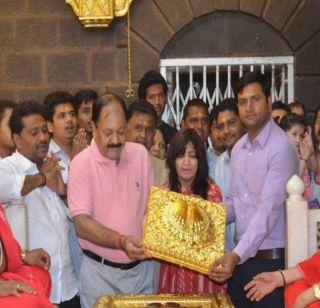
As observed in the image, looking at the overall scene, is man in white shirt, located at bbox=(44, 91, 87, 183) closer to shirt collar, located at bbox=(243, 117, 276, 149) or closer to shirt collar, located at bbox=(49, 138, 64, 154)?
shirt collar, located at bbox=(49, 138, 64, 154)

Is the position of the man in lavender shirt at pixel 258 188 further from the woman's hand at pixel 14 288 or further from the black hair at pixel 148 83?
the black hair at pixel 148 83

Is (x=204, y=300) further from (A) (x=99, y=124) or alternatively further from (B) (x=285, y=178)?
(A) (x=99, y=124)

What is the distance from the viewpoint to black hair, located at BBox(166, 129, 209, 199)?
376 centimetres

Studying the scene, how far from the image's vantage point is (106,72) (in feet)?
21.1

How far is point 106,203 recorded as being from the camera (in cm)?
357

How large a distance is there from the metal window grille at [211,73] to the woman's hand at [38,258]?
3.25 metres

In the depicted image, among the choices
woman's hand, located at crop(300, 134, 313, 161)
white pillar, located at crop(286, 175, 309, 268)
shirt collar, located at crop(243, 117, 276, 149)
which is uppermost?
shirt collar, located at crop(243, 117, 276, 149)

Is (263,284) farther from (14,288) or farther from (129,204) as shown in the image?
(14,288)

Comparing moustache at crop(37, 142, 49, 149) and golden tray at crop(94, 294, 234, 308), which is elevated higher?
moustache at crop(37, 142, 49, 149)

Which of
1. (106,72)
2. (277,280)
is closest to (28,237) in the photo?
(277,280)

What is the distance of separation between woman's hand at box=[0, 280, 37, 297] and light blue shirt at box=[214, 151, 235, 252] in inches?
51.4

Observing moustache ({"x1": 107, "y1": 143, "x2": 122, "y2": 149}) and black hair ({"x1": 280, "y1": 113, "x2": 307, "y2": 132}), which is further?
black hair ({"x1": 280, "y1": 113, "x2": 307, "y2": 132})

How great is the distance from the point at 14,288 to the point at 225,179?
1578 millimetres

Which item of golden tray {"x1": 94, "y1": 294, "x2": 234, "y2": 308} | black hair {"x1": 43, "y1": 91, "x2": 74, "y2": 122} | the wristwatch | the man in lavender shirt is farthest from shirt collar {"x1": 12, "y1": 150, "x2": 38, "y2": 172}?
the wristwatch
